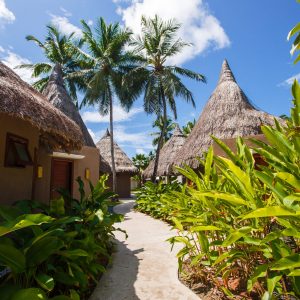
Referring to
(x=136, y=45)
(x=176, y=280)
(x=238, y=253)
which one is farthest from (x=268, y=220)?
(x=136, y=45)

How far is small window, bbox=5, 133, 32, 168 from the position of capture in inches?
153

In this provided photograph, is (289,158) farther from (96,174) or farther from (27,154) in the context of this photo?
(96,174)

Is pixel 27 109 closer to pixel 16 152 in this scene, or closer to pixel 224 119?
pixel 16 152

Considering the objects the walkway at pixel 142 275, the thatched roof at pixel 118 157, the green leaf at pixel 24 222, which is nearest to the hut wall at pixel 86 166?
the walkway at pixel 142 275

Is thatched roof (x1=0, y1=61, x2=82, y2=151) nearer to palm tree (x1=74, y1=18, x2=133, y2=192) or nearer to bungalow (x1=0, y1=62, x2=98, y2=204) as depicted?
bungalow (x1=0, y1=62, x2=98, y2=204)

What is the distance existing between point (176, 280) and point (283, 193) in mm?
2050

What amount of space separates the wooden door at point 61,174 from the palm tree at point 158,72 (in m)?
6.39

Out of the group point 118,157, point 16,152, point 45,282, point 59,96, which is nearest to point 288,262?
point 45,282

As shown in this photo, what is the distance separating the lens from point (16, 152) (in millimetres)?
4000

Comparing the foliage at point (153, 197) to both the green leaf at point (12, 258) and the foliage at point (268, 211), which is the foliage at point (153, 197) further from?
the green leaf at point (12, 258)

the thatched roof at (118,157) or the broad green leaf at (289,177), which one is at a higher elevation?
the thatched roof at (118,157)

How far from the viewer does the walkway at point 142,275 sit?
103 inches

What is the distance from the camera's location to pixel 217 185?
2.58m

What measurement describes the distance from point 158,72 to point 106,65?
331cm
